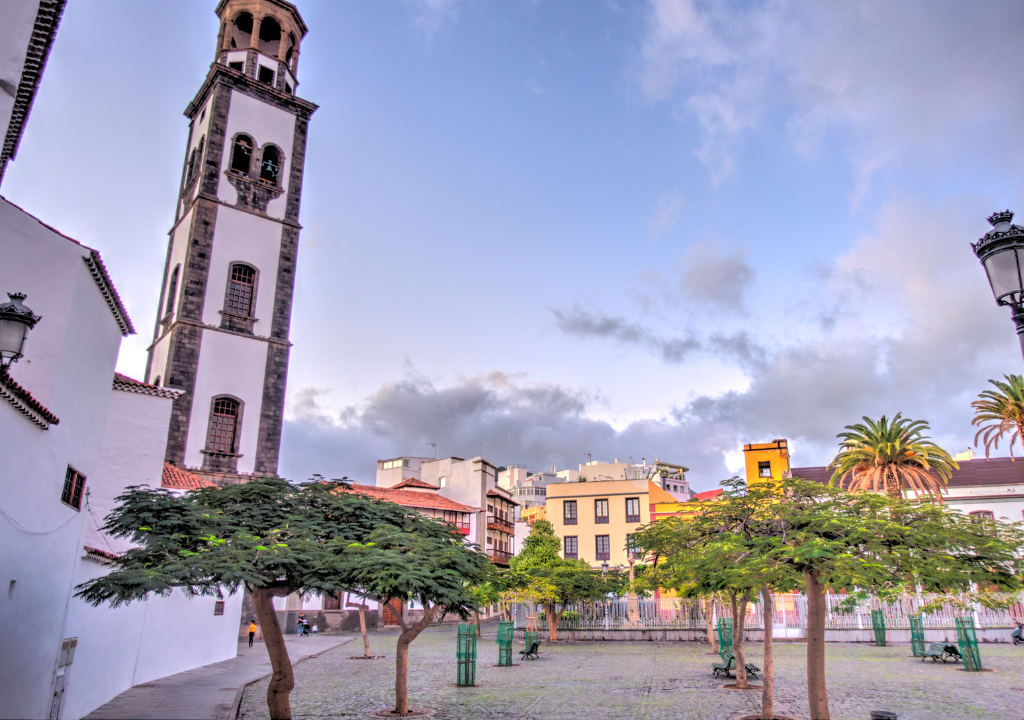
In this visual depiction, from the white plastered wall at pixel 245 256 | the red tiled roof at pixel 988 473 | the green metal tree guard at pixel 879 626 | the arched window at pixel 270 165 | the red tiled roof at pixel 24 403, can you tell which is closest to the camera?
→ the red tiled roof at pixel 24 403

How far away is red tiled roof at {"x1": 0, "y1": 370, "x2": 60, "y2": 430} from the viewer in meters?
8.92

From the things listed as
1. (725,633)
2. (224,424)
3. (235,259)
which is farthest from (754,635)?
(235,259)

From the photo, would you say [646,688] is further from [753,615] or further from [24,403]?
[753,615]

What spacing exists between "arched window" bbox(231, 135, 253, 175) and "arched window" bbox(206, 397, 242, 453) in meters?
10.7

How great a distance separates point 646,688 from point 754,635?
18382mm

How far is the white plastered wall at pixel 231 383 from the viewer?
2833 cm

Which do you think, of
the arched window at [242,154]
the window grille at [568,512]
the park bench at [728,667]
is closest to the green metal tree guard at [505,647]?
the park bench at [728,667]

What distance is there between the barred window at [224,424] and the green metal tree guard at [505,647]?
42.9 ft

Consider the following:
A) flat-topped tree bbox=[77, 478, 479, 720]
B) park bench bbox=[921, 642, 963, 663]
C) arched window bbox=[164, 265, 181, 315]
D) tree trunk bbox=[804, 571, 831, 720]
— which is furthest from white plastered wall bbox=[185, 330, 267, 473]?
park bench bbox=[921, 642, 963, 663]

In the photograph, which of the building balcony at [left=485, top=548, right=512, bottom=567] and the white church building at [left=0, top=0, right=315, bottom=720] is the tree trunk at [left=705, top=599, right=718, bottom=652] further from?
the building balcony at [left=485, top=548, right=512, bottom=567]

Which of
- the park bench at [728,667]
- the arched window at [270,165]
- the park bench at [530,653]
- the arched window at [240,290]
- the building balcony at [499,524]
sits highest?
the arched window at [270,165]

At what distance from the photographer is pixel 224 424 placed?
2916cm

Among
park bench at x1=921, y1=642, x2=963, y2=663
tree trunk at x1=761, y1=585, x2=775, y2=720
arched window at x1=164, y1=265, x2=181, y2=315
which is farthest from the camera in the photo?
arched window at x1=164, y1=265, x2=181, y2=315

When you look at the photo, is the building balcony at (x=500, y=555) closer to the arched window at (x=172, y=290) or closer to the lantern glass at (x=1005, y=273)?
the arched window at (x=172, y=290)
